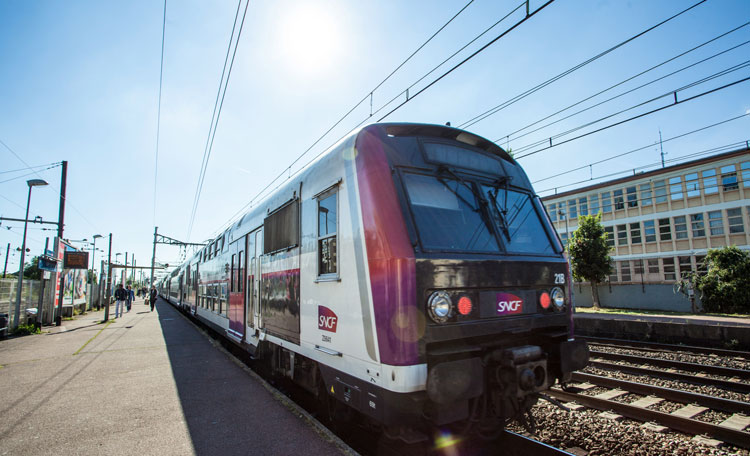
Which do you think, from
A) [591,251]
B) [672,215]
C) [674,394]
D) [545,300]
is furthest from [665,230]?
[545,300]

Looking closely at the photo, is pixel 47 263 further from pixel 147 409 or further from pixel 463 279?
pixel 463 279

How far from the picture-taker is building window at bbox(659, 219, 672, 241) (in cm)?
3003

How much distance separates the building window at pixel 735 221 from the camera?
2670 cm

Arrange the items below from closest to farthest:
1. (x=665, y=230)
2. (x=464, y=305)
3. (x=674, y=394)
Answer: (x=464, y=305) → (x=674, y=394) → (x=665, y=230)

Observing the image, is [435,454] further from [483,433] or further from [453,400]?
[453,400]

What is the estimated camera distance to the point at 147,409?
197 inches

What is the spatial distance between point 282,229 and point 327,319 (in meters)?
1.99

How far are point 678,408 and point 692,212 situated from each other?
30716mm

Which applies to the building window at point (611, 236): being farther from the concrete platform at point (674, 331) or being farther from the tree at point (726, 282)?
the concrete platform at point (674, 331)

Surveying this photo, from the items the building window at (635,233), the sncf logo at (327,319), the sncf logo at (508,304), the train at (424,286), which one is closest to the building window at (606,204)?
the building window at (635,233)

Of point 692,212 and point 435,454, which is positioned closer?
point 435,454

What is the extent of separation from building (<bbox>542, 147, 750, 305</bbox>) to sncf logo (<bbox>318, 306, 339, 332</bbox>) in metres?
26.8

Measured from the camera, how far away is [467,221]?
368 cm

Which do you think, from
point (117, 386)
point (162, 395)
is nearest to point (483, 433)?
point (162, 395)
